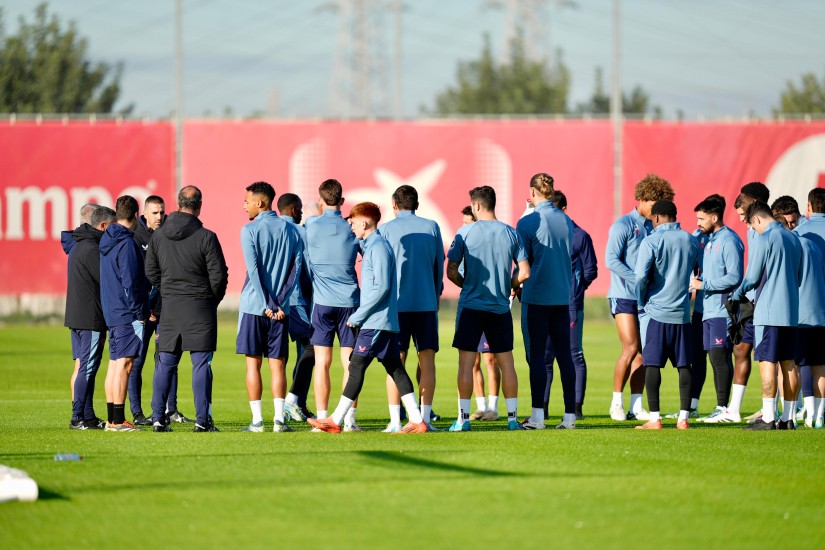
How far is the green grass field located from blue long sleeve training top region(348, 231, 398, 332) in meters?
1.02

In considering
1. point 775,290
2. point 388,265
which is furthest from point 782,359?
point 388,265

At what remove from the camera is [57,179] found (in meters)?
32.2

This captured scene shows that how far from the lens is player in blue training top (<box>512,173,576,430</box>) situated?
1198 cm

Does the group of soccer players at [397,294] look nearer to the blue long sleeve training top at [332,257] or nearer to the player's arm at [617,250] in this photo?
the blue long sleeve training top at [332,257]

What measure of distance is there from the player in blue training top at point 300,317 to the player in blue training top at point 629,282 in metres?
3.11

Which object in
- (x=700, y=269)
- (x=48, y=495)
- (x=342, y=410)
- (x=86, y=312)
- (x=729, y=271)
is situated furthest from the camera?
(x=700, y=269)

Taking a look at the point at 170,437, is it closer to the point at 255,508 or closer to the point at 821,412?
the point at 255,508

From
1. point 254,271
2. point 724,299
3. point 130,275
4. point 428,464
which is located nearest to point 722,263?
point 724,299

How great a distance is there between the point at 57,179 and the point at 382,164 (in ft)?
26.9

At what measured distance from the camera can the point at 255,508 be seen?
7.62m

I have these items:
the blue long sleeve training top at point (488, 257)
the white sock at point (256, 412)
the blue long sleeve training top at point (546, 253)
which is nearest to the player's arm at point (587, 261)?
the blue long sleeve training top at point (546, 253)

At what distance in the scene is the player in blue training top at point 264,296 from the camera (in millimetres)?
11695

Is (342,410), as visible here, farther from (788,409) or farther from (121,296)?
(788,409)

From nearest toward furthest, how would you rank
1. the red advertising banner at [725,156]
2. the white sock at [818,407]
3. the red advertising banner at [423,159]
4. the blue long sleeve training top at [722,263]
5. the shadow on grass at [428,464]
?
the shadow on grass at [428,464] < the white sock at [818,407] < the blue long sleeve training top at [722,263] < the red advertising banner at [423,159] < the red advertising banner at [725,156]
